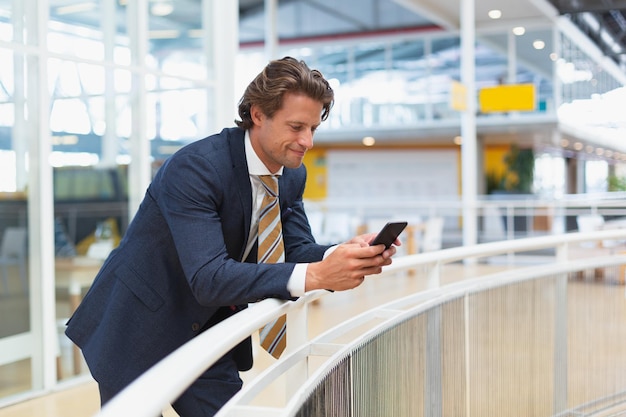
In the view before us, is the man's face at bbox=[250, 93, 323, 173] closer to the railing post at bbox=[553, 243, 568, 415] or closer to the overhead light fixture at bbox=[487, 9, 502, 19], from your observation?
the railing post at bbox=[553, 243, 568, 415]

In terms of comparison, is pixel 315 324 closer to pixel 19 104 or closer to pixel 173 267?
pixel 19 104

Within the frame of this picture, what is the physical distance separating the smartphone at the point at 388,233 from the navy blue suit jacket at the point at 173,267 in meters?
0.20

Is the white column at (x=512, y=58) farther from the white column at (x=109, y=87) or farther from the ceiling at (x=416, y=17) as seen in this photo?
the white column at (x=109, y=87)

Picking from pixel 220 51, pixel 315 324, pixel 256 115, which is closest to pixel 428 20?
pixel 315 324

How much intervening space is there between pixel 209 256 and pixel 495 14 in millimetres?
16516

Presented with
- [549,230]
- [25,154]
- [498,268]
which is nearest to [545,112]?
[549,230]

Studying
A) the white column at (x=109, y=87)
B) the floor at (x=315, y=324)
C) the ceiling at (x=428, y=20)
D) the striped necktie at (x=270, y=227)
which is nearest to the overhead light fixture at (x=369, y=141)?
the ceiling at (x=428, y=20)

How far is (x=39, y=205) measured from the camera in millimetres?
4773

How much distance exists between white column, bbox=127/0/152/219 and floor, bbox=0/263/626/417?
134 centimetres

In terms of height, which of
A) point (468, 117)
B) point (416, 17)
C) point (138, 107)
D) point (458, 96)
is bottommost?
point (138, 107)

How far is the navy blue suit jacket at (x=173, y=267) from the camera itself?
1.59m

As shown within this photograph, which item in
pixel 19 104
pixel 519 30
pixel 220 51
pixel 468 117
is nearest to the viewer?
pixel 19 104

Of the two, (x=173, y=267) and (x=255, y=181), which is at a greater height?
(x=255, y=181)

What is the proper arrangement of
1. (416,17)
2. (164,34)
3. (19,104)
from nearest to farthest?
(19,104) → (164,34) → (416,17)
